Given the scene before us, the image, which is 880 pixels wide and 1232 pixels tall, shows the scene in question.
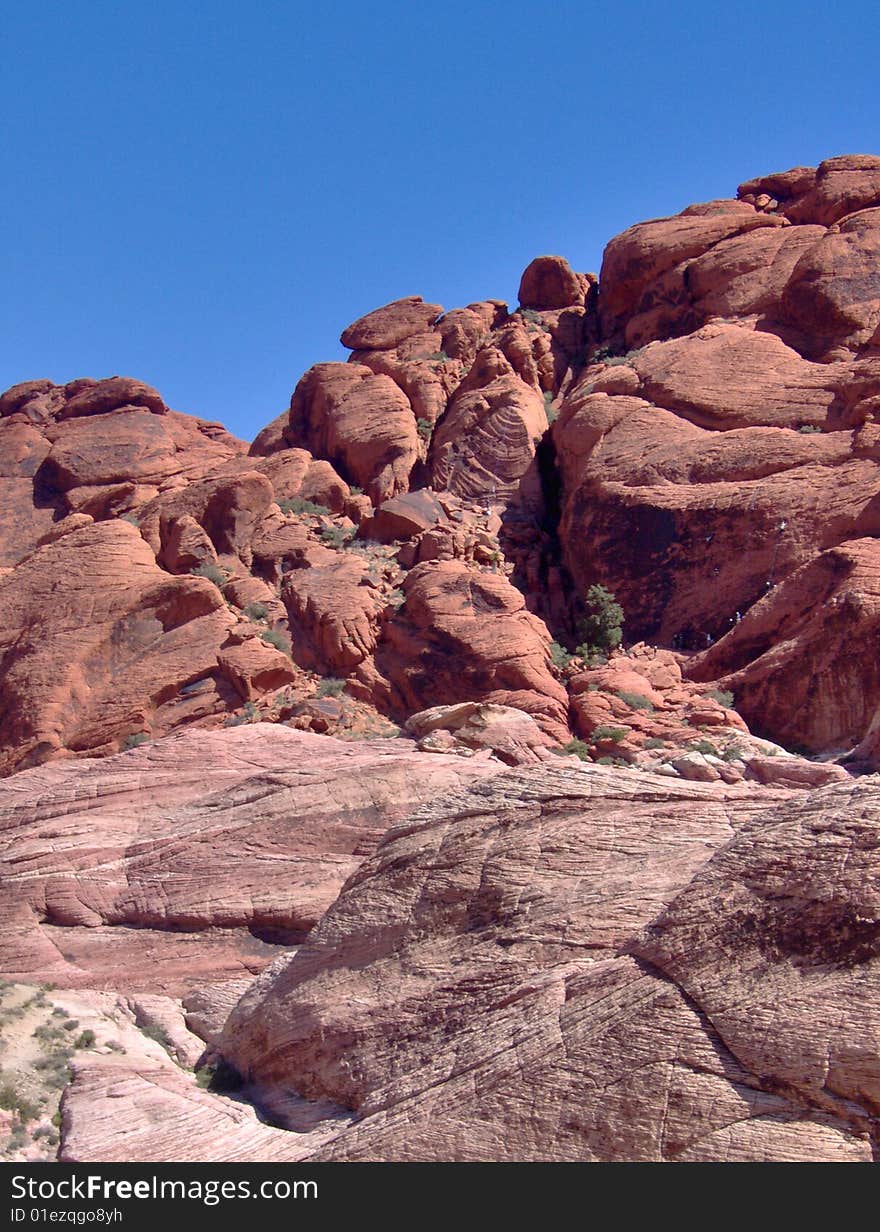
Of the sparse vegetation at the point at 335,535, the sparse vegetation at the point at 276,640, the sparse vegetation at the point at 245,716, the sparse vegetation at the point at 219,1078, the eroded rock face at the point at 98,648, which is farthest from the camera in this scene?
the sparse vegetation at the point at 335,535

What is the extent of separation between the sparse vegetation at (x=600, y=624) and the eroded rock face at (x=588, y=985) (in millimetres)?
16559

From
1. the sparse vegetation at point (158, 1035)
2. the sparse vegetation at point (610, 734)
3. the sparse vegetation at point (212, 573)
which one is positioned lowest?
the sparse vegetation at point (158, 1035)

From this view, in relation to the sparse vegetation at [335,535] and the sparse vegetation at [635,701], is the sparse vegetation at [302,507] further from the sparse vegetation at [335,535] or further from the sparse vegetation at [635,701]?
the sparse vegetation at [635,701]

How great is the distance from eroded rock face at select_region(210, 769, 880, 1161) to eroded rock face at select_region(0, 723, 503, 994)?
10.5 ft

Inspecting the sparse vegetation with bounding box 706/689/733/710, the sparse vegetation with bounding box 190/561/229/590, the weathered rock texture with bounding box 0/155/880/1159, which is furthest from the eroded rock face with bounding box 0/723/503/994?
the sparse vegetation with bounding box 190/561/229/590

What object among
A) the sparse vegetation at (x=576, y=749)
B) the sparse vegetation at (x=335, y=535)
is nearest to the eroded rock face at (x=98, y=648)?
the sparse vegetation at (x=335, y=535)

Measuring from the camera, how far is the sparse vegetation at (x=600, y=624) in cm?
3106

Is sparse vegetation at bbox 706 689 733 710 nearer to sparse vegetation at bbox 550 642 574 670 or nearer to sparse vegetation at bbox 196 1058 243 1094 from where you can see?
sparse vegetation at bbox 550 642 574 670

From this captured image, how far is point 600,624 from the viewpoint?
103 feet

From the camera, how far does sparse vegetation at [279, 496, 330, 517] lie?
1419 inches

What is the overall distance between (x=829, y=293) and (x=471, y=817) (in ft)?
88.6

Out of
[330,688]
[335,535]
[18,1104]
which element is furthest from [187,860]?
[335,535]

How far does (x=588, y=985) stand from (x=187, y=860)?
10127mm

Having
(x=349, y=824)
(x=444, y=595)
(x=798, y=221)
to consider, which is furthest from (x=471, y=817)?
(x=798, y=221)
